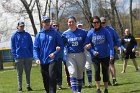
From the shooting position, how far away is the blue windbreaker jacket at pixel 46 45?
921 cm

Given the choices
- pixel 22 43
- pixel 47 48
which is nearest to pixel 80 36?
pixel 47 48

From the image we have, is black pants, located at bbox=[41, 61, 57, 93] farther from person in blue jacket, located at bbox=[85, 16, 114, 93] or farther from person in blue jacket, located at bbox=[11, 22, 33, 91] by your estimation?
person in blue jacket, located at bbox=[11, 22, 33, 91]

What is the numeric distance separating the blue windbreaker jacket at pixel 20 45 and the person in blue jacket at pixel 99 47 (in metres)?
3.06

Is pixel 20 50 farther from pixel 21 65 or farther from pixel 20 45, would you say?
pixel 21 65

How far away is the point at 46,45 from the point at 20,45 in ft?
11.4

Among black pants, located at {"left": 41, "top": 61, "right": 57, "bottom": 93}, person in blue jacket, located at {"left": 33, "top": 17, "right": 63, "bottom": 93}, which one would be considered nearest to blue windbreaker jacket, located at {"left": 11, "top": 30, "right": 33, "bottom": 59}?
person in blue jacket, located at {"left": 33, "top": 17, "right": 63, "bottom": 93}

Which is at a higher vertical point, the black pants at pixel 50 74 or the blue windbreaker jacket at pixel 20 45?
the blue windbreaker jacket at pixel 20 45

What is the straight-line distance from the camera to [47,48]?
30.3ft

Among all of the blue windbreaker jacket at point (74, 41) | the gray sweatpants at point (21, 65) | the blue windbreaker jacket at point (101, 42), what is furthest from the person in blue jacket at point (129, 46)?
the blue windbreaker jacket at point (74, 41)

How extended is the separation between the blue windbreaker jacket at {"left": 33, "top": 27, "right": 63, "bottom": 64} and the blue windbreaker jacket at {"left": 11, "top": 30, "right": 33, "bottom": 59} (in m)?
3.20

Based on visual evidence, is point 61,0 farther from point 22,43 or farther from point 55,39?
point 55,39

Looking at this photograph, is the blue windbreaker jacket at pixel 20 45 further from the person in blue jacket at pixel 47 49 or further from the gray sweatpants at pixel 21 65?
the person in blue jacket at pixel 47 49

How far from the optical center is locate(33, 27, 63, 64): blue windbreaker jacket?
30.2 ft

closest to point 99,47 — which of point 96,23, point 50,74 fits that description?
point 96,23
